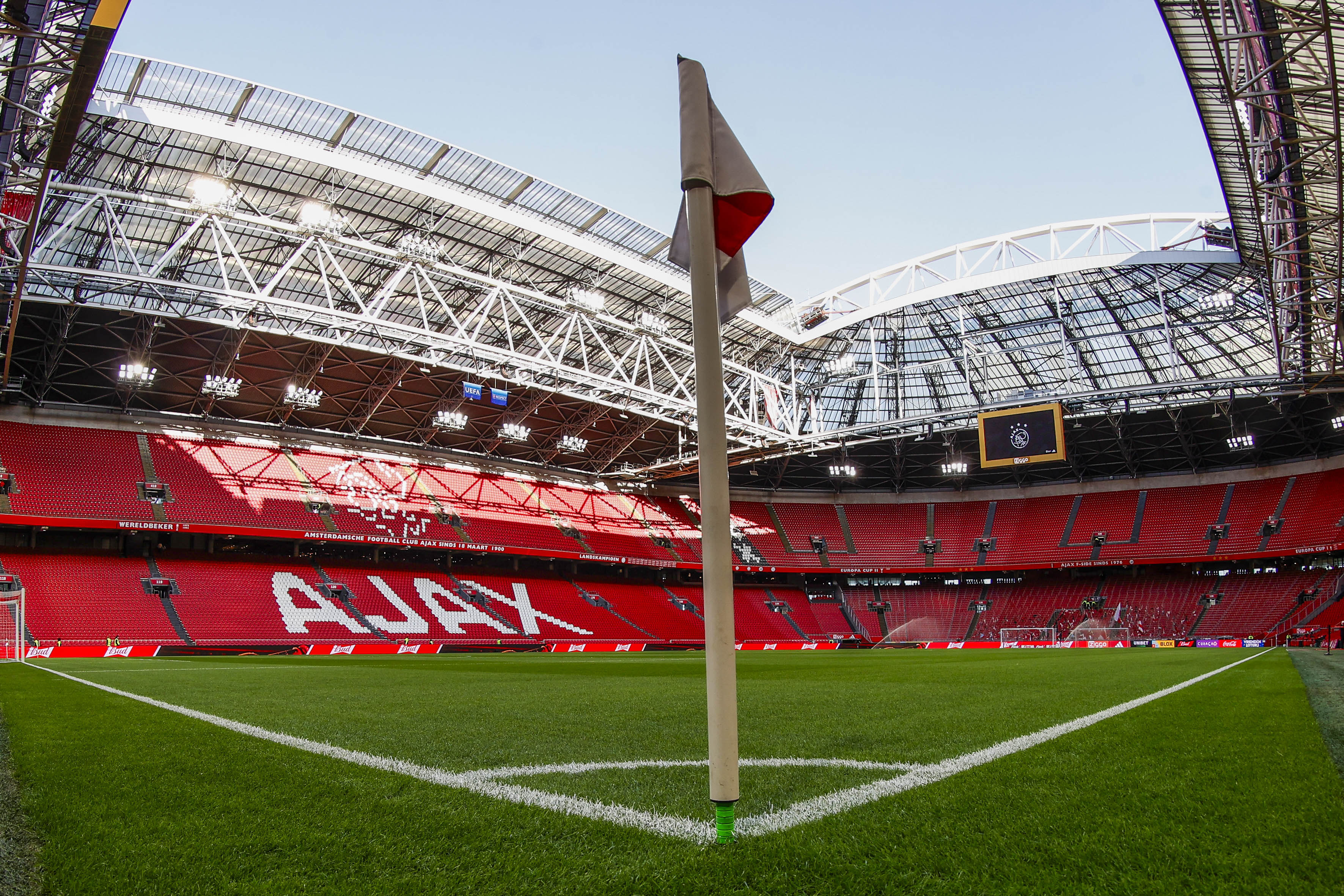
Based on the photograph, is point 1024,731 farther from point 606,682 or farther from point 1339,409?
point 1339,409

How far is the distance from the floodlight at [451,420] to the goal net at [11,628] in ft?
59.7

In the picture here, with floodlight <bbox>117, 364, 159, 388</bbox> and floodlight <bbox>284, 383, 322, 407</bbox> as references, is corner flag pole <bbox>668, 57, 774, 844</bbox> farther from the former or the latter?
floodlight <bbox>284, 383, 322, 407</bbox>

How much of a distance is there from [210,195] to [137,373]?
1277 centimetres

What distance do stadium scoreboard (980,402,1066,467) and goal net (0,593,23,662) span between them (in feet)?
121

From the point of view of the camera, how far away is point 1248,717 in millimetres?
6910

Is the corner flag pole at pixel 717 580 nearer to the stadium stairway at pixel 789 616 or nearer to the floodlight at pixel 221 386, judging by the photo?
the floodlight at pixel 221 386

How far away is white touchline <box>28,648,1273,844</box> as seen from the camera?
3.27 m

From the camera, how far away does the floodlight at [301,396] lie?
119 ft

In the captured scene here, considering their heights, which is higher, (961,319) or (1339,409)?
(961,319)

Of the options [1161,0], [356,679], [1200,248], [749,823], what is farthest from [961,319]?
[749,823]

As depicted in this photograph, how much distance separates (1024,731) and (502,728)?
4.33 meters

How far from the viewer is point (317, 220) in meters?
24.8

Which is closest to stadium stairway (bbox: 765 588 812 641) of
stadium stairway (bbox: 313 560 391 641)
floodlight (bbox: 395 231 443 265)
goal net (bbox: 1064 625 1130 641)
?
goal net (bbox: 1064 625 1130 641)

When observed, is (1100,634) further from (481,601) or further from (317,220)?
(317,220)
